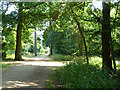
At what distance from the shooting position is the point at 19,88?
645 cm

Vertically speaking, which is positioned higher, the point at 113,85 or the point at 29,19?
the point at 29,19

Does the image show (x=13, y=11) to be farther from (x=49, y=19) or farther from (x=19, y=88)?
(x=19, y=88)

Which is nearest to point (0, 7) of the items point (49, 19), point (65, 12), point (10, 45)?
point (49, 19)

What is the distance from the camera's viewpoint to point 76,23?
45.1 feet

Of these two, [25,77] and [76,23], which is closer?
[25,77]

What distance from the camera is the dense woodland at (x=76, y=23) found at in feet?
29.8

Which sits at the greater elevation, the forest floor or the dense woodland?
the dense woodland

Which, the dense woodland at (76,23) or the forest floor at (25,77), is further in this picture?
the dense woodland at (76,23)

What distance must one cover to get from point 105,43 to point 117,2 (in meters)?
2.45

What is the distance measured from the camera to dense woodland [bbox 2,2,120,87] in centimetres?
907

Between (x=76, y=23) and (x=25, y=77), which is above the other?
(x=76, y=23)

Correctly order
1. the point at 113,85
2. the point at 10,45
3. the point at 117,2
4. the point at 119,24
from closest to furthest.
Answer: the point at 113,85, the point at 119,24, the point at 117,2, the point at 10,45

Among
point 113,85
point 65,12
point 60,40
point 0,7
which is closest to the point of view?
point 113,85

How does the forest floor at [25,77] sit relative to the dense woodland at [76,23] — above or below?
below
